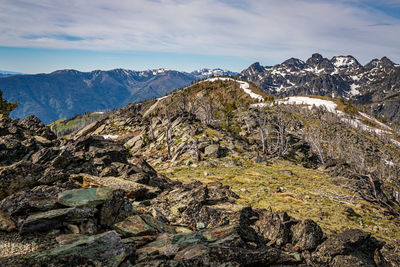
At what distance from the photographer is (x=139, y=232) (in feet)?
33.8

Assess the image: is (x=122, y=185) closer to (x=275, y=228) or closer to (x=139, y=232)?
(x=139, y=232)

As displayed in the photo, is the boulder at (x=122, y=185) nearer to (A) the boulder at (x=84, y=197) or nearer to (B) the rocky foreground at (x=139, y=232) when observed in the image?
(B) the rocky foreground at (x=139, y=232)

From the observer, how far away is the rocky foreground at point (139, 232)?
309 inches

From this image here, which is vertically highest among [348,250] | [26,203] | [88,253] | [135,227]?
[26,203]

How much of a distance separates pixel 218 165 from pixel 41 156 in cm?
2980

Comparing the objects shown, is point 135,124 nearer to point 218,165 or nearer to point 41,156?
point 218,165

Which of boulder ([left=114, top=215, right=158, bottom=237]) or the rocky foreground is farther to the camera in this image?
boulder ([left=114, top=215, right=158, bottom=237])

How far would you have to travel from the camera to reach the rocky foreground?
7.84 meters

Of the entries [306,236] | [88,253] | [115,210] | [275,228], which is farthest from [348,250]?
[88,253]

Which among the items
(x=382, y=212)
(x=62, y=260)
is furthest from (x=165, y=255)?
(x=382, y=212)

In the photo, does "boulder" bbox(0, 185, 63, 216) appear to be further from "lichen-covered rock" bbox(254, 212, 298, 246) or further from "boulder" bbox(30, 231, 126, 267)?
A: "lichen-covered rock" bbox(254, 212, 298, 246)

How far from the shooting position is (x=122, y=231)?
32.9ft

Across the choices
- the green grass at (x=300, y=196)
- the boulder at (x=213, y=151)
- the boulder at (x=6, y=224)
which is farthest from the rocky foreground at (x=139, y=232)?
the boulder at (x=213, y=151)

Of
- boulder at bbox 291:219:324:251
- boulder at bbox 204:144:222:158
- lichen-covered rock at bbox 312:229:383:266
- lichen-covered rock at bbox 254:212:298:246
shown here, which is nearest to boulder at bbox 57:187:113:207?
lichen-covered rock at bbox 254:212:298:246
